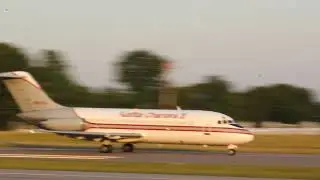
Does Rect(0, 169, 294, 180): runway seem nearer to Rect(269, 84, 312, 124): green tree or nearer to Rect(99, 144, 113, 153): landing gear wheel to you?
Rect(99, 144, 113, 153): landing gear wheel

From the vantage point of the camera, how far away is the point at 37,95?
163ft

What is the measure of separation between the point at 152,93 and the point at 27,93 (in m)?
76.4

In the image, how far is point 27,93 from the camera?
4975 cm

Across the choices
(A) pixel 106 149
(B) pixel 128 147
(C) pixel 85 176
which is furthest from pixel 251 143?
(C) pixel 85 176

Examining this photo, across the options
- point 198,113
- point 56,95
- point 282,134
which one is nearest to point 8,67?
point 56,95

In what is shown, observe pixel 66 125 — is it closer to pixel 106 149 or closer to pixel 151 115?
pixel 106 149

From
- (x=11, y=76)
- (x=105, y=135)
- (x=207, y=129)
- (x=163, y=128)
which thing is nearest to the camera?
(x=207, y=129)

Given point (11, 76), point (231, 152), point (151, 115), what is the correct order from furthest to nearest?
point (11, 76) → point (151, 115) → point (231, 152)

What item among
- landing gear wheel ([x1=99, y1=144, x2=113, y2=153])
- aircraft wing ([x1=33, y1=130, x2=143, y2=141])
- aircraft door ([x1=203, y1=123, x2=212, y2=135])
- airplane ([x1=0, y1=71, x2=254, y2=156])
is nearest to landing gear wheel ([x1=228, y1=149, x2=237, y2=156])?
airplane ([x1=0, y1=71, x2=254, y2=156])

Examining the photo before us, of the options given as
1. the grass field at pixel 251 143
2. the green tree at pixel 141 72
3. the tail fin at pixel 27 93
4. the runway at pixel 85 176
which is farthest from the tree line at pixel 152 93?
the runway at pixel 85 176

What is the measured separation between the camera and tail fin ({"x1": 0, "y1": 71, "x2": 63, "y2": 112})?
1943 inches

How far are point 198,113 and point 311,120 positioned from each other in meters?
92.5

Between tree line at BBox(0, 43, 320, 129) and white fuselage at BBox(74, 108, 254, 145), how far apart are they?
2175 inches

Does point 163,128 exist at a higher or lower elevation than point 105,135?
higher
